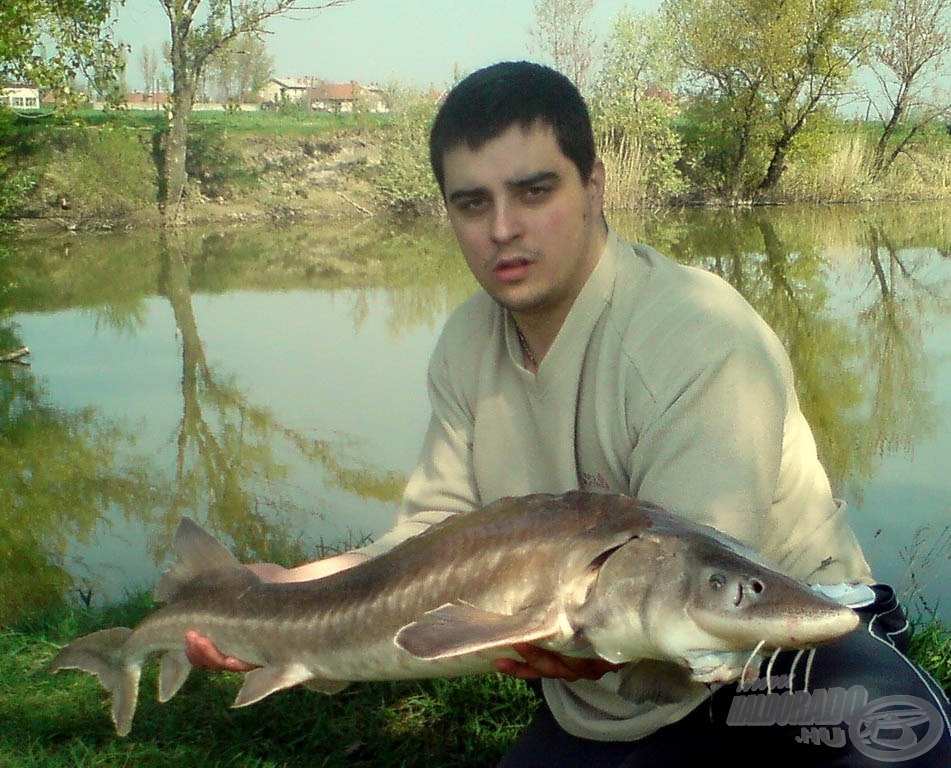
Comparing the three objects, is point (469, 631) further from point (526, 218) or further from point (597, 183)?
point (597, 183)

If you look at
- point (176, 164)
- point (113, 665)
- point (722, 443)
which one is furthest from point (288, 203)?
point (722, 443)

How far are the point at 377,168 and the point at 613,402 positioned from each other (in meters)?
28.8

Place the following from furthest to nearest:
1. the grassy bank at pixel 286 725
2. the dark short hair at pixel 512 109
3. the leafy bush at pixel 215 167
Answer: the leafy bush at pixel 215 167
the grassy bank at pixel 286 725
the dark short hair at pixel 512 109

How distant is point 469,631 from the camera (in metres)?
2.04

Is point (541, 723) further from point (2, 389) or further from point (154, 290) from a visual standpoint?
point (154, 290)

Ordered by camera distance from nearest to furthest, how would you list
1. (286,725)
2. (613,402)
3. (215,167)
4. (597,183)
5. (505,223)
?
(613,402)
(505,223)
(597,183)
(286,725)
(215,167)

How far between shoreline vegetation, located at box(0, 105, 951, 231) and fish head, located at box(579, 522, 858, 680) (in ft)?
84.1

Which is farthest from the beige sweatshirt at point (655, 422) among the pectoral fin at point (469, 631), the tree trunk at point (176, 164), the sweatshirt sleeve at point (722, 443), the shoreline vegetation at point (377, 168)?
the tree trunk at point (176, 164)

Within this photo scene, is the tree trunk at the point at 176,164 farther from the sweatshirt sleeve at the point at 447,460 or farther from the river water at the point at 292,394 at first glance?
the sweatshirt sleeve at the point at 447,460

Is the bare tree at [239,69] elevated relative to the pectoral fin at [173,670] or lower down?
elevated

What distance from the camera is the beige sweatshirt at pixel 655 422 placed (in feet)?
7.96

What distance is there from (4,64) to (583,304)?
12657mm
